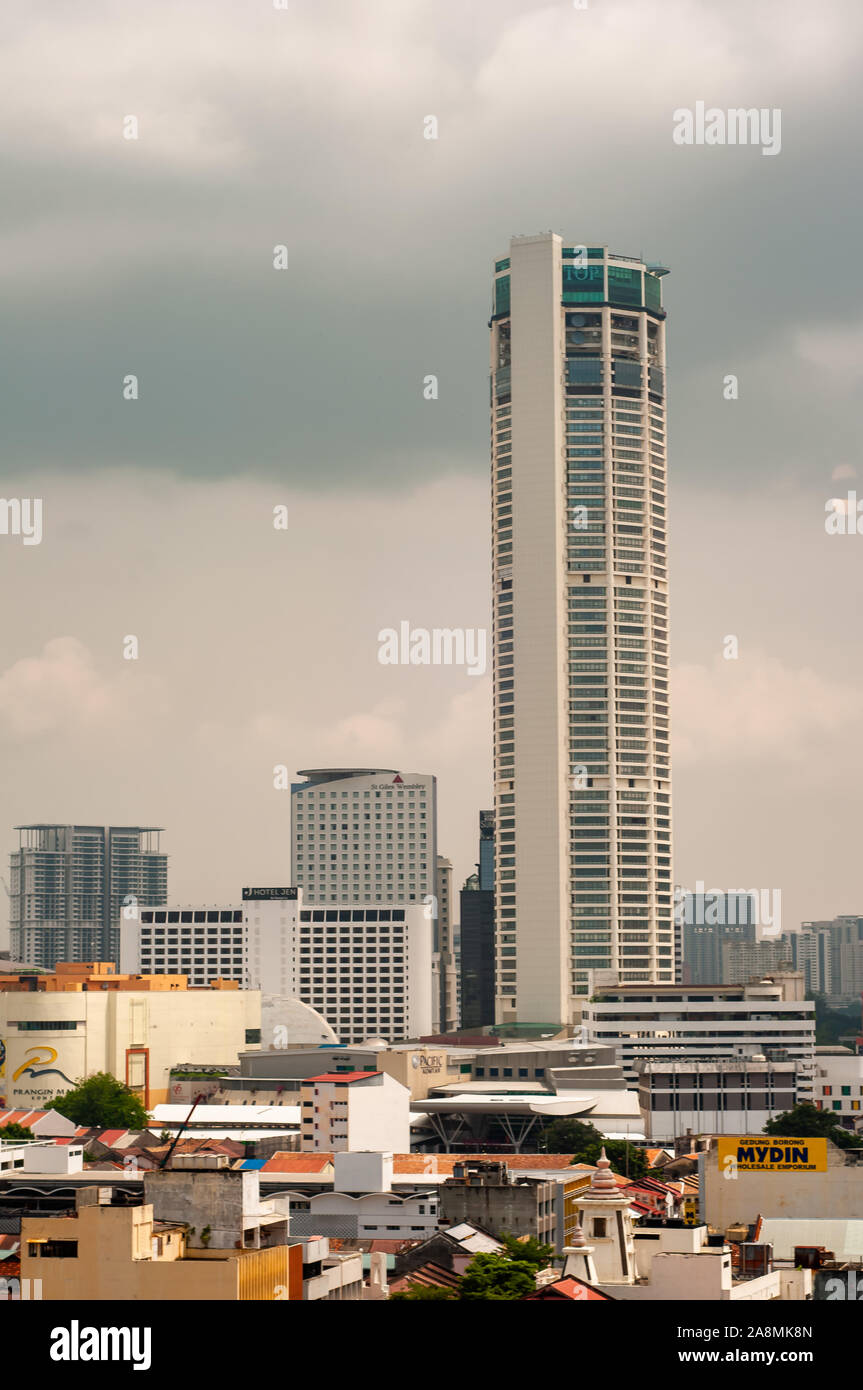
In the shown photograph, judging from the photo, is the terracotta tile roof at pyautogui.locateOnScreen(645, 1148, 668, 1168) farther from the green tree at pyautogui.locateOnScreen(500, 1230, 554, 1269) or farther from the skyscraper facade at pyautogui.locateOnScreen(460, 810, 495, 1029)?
the skyscraper facade at pyautogui.locateOnScreen(460, 810, 495, 1029)

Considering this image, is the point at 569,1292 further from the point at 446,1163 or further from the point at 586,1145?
the point at 586,1145

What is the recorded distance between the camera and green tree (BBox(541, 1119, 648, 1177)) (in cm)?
7238

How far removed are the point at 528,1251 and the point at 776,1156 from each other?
34.3 feet

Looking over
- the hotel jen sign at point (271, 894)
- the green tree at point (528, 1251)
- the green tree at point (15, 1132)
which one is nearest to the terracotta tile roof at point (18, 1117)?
the green tree at point (15, 1132)

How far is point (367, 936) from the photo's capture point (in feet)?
479

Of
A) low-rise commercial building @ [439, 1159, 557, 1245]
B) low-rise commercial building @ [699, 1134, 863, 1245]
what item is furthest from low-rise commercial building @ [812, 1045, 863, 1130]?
low-rise commercial building @ [439, 1159, 557, 1245]

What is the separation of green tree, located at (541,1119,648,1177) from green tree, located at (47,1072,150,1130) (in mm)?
21726

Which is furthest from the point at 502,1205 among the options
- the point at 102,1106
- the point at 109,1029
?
the point at 109,1029

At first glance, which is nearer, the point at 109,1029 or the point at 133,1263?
the point at 133,1263

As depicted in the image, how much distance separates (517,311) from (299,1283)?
382 ft

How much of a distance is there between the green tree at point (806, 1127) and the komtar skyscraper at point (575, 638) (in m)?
47.6

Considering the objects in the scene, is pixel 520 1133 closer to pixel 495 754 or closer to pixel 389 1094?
pixel 389 1094

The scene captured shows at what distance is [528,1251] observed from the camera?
38.9 metres

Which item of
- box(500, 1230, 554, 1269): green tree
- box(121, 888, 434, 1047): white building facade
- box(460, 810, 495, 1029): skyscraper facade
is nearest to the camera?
box(500, 1230, 554, 1269): green tree
